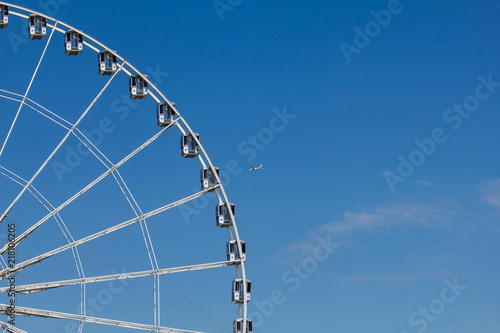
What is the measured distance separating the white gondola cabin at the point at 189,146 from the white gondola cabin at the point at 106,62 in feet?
16.3

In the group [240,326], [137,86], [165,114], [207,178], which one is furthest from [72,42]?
[240,326]

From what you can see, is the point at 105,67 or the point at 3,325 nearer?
the point at 3,325

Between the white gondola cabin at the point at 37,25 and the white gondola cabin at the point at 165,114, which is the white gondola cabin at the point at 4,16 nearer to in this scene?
the white gondola cabin at the point at 37,25

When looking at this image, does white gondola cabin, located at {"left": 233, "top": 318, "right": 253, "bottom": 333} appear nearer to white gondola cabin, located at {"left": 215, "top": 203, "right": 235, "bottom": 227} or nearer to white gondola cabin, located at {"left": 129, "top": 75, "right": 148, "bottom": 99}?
white gondola cabin, located at {"left": 215, "top": 203, "right": 235, "bottom": 227}

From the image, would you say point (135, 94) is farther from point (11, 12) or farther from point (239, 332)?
point (239, 332)

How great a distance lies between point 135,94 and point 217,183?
19.8 ft

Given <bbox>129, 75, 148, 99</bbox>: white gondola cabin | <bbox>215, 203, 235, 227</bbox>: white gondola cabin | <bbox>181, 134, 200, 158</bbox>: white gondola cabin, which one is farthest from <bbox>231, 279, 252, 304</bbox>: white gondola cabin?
<bbox>129, 75, 148, 99</bbox>: white gondola cabin

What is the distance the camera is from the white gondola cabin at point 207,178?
57062 mm

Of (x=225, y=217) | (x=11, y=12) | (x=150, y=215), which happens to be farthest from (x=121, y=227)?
(x=11, y=12)

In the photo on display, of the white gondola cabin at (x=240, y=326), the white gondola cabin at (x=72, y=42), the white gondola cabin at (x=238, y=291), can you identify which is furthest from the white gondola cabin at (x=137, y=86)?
the white gondola cabin at (x=240, y=326)

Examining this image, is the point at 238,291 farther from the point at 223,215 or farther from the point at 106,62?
the point at 106,62

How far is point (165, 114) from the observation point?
5750cm

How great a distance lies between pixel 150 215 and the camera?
181 feet

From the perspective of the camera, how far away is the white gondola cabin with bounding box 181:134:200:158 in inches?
2261
